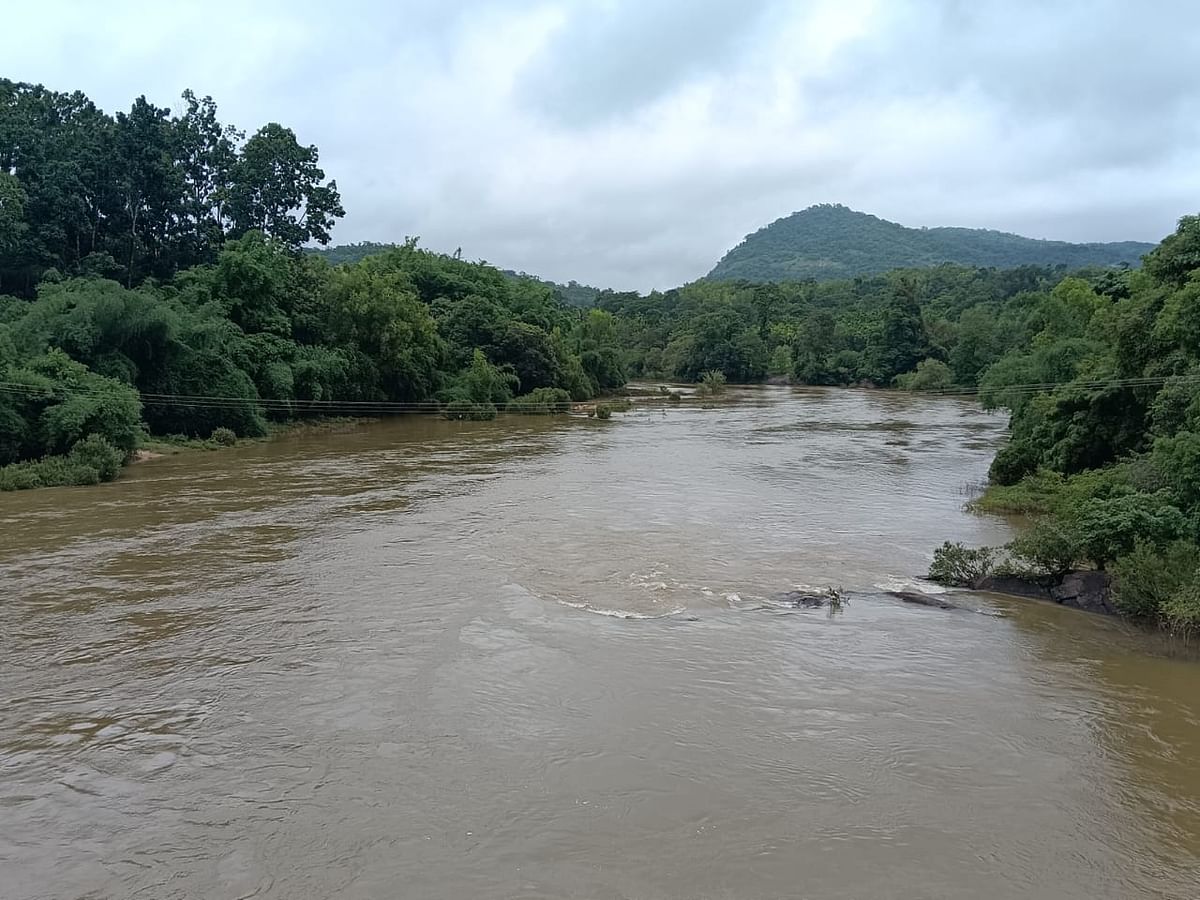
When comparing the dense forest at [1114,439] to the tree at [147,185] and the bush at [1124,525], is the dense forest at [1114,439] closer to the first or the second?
the bush at [1124,525]

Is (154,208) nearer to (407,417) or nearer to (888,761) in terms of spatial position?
(407,417)

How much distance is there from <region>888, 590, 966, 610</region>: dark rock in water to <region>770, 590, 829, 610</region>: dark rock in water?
50.0 inches

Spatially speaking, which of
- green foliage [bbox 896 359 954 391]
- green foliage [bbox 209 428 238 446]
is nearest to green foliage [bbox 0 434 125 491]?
green foliage [bbox 209 428 238 446]

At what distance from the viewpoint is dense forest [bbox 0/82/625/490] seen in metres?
26.0

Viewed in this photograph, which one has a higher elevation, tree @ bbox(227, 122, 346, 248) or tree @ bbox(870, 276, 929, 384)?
tree @ bbox(227, 122, 346, 248)

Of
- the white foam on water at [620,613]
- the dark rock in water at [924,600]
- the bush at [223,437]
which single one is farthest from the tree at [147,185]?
the dark rock in water at [924,600]

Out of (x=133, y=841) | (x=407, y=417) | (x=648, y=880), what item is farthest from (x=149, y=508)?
(x=407, y=417)

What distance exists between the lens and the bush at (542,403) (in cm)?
5234

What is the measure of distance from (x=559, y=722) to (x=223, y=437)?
2791 centimetres

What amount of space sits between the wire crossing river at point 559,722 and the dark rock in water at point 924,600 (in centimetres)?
33

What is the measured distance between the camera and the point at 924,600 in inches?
542

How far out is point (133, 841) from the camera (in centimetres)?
706

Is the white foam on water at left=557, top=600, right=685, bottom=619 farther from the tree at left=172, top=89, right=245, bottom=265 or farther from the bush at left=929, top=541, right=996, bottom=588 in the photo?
the tree at left=172, top=89, right=245, bottom=265

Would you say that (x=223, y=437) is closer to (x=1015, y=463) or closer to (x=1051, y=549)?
(x=1015, y=463)
